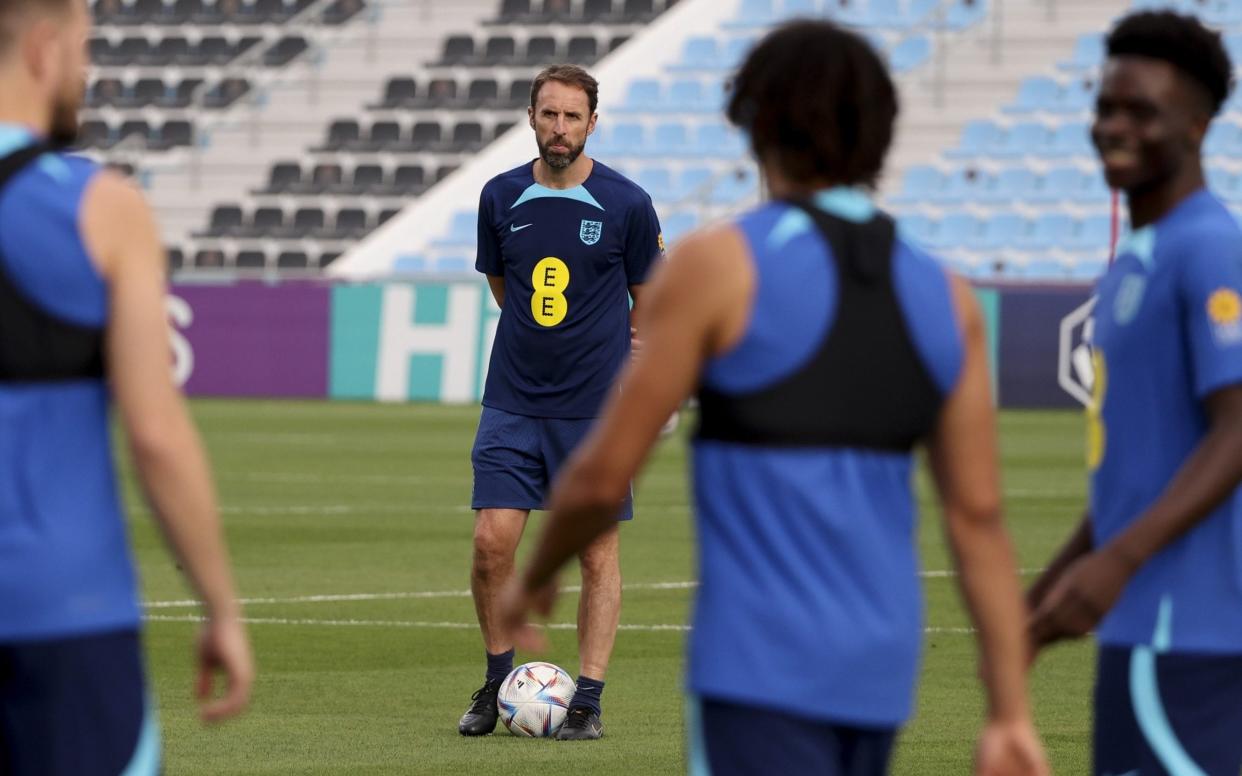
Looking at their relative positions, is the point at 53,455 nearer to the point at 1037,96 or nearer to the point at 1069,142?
the point at 1069,142

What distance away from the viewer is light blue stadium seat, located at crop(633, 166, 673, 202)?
37188 mm

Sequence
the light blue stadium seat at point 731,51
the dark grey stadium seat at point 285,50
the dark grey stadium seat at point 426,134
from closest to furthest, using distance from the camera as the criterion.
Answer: the light blue stadium seat at point 731,51 → the dark grey stadium seat at point 426,134 → the dark grey stadium seat at point 285,50

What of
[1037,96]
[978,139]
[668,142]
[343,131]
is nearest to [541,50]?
[668,142]

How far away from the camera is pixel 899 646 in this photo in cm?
369

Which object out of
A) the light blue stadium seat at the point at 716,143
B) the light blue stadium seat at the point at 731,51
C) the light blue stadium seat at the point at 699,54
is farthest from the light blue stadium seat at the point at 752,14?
the light blue stadium seat at the point at 716,143

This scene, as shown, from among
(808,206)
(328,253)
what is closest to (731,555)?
(808,206)

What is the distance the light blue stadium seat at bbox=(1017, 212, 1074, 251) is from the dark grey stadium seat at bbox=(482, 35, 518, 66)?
1015 centimetres

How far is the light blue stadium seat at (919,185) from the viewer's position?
3569 centimetres

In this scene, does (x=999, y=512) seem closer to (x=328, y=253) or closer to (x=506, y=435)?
(x=506, y=435)

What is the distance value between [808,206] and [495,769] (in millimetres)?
4508

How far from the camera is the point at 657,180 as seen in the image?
37500mm

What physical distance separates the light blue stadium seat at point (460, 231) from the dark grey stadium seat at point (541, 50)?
3580 mm

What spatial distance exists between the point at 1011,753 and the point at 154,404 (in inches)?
53.6

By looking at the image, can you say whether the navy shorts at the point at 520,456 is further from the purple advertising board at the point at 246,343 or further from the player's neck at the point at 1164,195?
the purple advertising board at the point at 246,343
